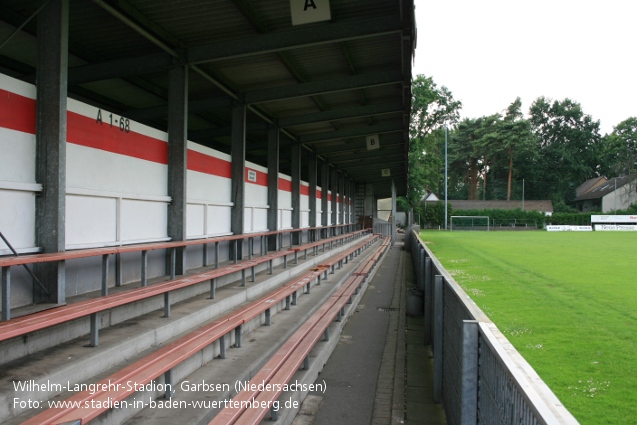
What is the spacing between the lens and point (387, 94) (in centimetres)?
1147

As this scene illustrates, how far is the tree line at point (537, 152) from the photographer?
233 feet

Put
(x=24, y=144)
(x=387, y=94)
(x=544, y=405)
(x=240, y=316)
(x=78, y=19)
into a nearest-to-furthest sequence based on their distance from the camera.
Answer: (x=544, y=405)
(x=24, y=144)
(x=240, y=316)
(x=78, y=19)
(x=387, y=94)

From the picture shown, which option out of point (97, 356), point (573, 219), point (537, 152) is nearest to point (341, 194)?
point (97, 356)

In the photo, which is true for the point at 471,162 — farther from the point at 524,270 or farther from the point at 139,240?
the point at 139,240

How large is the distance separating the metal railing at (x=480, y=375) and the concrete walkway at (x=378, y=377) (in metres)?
0.36

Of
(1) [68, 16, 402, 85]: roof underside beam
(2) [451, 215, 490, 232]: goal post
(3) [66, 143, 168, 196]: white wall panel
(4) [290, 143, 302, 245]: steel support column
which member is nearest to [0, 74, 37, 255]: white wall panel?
(3) [66, 143, 168, 196]: white wall panel

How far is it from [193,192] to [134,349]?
4.12 metres

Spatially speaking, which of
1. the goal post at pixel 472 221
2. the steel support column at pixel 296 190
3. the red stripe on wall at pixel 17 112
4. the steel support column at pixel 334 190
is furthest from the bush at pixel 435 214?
the red stripe on wall at pixel 17 112

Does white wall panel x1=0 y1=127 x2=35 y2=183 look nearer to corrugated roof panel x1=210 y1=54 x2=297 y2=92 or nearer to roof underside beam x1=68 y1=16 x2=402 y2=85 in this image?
roof underside beam x1=68 y1=16 x2=402 y2=85

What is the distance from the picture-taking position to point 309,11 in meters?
6.15

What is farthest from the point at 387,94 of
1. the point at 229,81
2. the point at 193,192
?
the point at 193,192

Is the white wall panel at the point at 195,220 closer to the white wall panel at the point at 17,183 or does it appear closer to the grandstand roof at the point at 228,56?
the grandstand roof at the point at 228,56

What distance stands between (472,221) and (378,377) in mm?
56246

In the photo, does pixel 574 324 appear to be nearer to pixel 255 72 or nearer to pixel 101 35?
pixel 255 72
